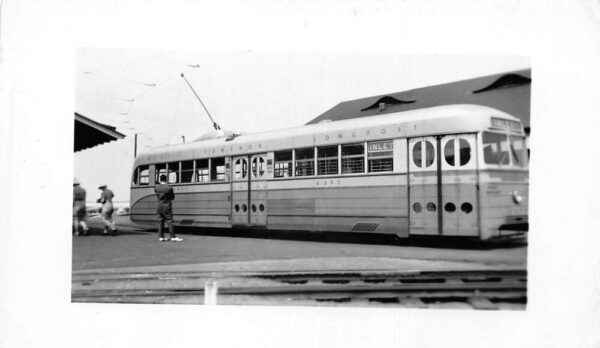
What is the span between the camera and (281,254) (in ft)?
18.1

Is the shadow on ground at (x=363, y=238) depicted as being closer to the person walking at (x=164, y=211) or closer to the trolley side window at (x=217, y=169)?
the person walking at (x=164, y=211)

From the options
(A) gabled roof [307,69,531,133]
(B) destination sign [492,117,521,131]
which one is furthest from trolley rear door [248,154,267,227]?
(B) destination sign [492,117,521,131]

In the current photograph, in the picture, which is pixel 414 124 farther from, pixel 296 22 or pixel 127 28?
pixel 127 28

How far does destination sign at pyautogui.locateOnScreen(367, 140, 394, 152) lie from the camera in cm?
572

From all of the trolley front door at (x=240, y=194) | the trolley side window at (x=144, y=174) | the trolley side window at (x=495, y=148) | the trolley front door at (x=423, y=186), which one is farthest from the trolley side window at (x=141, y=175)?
the trolley side window at (x=495, y=148)

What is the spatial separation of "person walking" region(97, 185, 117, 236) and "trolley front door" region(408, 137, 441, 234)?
3601 mm

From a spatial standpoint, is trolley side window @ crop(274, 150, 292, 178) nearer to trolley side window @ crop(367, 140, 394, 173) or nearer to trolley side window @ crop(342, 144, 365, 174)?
trolley side window @ crop(342, 144, 365, 174)

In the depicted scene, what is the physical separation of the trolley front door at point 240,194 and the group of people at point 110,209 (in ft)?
2.67

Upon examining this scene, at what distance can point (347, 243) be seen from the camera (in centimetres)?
581

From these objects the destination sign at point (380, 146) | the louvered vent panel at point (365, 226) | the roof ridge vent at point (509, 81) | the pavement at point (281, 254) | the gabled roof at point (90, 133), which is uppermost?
the roof ridge vent at point (509, 81)

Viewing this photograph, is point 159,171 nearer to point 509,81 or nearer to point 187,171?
point 187,171

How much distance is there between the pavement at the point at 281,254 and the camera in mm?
5191

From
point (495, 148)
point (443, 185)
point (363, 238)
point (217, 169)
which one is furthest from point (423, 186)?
point (217, 169)
